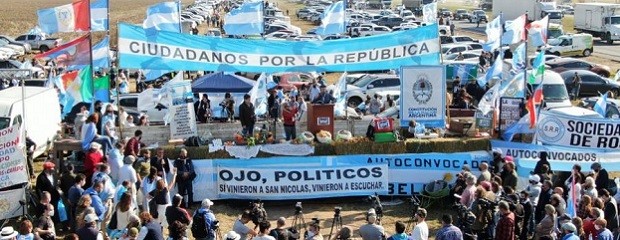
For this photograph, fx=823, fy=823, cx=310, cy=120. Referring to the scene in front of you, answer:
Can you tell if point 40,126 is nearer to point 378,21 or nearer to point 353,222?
point 353,222

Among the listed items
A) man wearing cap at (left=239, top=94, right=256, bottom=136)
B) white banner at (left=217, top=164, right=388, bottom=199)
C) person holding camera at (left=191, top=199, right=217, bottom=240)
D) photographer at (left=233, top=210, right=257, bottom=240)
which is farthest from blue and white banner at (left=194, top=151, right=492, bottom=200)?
photographer at (left=233, top=210, right=257, bottom=240)

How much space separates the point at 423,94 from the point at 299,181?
11.9ft

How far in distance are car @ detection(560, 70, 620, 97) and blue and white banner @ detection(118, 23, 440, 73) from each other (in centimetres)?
1393

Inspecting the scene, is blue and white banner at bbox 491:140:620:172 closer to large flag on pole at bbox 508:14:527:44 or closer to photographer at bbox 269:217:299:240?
large flag on pole at bbox 508:14:527:44

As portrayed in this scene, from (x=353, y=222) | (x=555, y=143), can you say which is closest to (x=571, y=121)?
(x=555, y=143)

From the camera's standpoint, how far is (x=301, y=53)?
62.3 ft

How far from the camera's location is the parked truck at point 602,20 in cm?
5406

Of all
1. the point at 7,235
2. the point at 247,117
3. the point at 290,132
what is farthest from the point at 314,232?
the point at 247,117

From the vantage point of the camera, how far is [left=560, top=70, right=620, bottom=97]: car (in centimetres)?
3125

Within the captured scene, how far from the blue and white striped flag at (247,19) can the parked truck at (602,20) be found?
3035cm

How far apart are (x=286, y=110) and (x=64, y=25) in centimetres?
565

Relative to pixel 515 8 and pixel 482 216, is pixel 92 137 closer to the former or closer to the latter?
pixel 482 216

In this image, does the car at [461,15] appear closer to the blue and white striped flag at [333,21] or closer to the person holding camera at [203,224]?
the blue and white striped flag at [333,21]

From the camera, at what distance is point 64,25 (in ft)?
63.7
